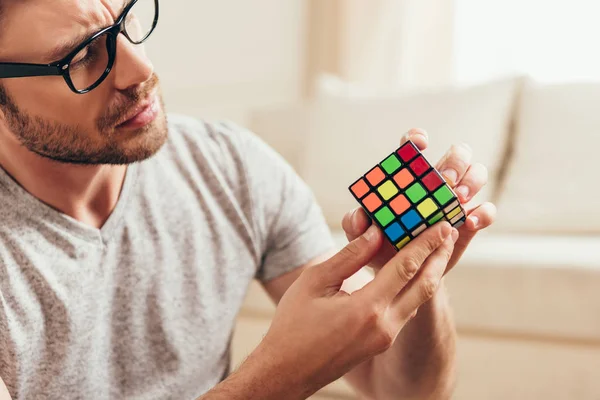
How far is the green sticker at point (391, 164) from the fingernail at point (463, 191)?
89 mm

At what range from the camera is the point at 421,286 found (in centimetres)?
70

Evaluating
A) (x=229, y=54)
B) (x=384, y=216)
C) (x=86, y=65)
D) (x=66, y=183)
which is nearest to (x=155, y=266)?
(x=66, y=183)

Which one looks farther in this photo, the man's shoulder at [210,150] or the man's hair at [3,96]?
the man's shoulder at [210,150]

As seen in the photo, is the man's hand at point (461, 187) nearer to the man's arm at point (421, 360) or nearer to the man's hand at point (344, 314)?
the man's hand at point (344, 314)

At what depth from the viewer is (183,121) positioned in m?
1.16

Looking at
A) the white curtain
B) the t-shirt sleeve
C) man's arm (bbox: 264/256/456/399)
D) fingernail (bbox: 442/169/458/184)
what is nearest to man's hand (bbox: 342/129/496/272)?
fingernail (bbox: 442/169/458/184)

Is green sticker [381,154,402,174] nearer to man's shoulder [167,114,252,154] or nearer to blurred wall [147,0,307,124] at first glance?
man's shoulder [167,114,252,154]

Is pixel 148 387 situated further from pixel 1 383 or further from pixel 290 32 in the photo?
pixel 290 32

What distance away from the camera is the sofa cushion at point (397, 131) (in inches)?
82.0

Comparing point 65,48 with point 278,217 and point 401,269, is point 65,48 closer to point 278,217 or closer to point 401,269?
point 278,217

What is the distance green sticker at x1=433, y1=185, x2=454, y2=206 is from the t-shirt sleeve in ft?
1.38

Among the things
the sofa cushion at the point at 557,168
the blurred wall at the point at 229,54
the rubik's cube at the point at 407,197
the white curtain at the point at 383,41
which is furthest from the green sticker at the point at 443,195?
the white curtain at the point at 383,41

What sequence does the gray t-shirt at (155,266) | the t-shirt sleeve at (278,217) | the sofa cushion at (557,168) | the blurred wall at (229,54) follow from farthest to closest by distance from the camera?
the blurred wall at (229,54) → the sofa cushion at (557,168) → the t-shirt sleeve at (278,217) → the gray t-shirt at (155,266)

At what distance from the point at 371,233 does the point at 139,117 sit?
43 cm
